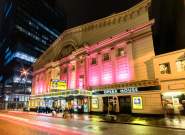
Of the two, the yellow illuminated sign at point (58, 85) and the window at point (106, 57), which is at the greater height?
the window at point (106, 57)

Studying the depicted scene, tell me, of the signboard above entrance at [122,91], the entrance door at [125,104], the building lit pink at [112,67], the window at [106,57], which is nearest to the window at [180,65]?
the building lit pink at [112,67]

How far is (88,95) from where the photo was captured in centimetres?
3136

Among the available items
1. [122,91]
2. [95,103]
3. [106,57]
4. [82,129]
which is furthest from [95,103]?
[82,129]

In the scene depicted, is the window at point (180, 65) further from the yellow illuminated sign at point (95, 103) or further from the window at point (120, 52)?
the yellow illuminated sign at point (95, 103)

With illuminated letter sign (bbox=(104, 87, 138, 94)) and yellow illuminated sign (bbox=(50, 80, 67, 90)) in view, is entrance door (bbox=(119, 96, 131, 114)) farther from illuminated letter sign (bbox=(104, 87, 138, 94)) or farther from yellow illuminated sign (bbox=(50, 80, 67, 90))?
yellow illuminated sign (bbox=(50, 80, 67, 90))

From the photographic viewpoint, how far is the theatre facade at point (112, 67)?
2500 centimetres

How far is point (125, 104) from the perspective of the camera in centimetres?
2677

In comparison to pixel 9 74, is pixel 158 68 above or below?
below

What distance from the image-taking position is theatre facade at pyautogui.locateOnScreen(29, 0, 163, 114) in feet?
82.0

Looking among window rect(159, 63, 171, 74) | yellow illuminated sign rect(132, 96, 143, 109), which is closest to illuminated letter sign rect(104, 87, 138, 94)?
yellow illuminated sign rect(132, 96, 143, 109)

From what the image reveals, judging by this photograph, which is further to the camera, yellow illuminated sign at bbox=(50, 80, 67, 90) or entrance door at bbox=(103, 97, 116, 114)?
yellow illuminated sign at bbox=(50, 80, 67, 90)

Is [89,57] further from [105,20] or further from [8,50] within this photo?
[8,50]

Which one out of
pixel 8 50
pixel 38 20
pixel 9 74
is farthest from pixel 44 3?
pixel 9 74

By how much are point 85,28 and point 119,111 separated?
20.4m
